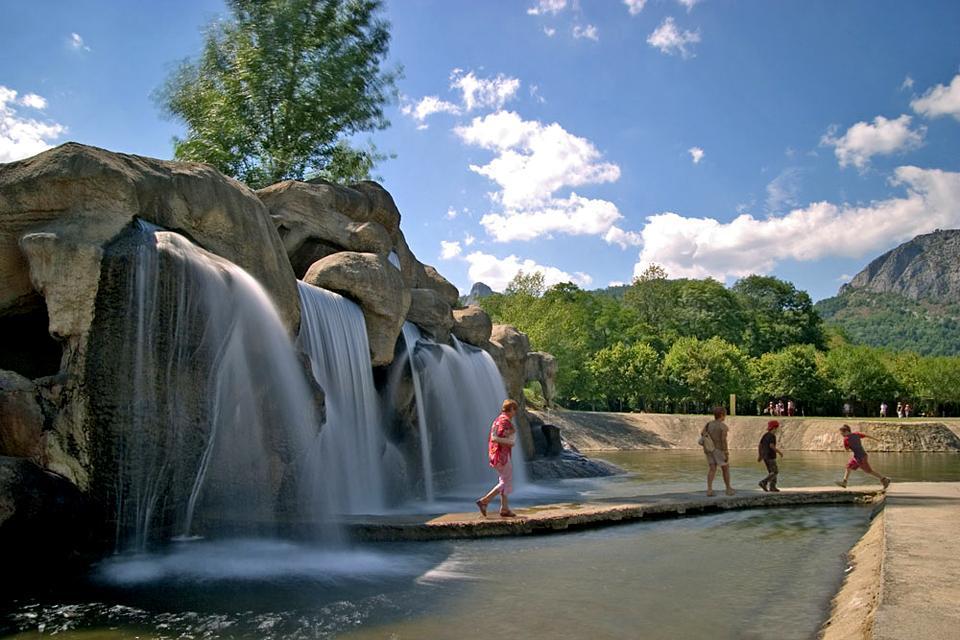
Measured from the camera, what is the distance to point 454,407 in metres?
21.3

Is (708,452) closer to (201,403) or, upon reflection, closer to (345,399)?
(345,399)

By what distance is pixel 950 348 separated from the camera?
180 m

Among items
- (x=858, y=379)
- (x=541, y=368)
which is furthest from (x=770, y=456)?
(x=858, y=379)

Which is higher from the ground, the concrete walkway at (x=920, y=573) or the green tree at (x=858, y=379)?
the green tree at (x=858, y=379)

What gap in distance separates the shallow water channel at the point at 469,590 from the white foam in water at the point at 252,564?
0.02m

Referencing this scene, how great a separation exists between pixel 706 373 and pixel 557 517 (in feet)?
180

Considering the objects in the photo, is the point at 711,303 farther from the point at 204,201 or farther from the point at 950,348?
the point at 950,348

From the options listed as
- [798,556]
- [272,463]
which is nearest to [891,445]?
[798,556]

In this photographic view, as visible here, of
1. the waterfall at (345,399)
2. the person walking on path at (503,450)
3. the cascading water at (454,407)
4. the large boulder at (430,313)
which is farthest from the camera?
the large boulder at (430,313)

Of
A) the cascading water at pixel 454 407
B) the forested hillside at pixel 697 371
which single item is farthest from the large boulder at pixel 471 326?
the forested hillside at pixel 697 371

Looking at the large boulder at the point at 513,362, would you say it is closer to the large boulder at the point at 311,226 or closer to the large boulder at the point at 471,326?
the large boulder at the point at 471,326

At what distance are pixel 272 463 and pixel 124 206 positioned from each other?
4340 millimetres

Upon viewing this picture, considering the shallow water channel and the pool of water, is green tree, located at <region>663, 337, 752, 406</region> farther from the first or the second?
the pool of water

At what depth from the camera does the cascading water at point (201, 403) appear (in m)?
9.91
